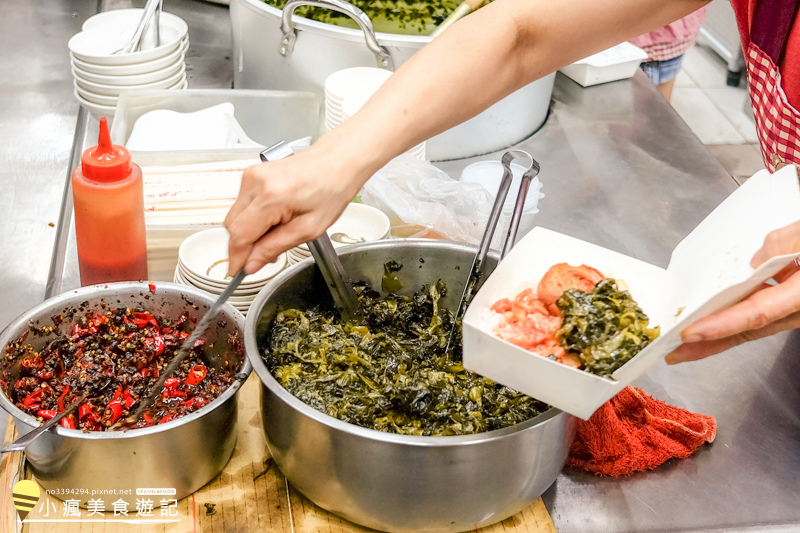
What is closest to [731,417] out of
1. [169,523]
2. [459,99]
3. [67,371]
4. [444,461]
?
[444,461]

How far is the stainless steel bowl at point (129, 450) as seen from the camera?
1081mm

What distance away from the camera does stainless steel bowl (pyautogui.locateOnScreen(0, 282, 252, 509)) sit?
1.08 meters

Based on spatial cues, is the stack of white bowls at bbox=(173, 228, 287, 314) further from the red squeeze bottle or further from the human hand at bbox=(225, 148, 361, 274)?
the human hand at bbox=(225, 148, 361, 274)

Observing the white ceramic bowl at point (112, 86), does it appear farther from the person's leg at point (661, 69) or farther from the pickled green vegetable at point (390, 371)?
the person's leg at point (661, 69)

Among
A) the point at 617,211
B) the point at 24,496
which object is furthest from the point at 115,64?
the point at 617,211

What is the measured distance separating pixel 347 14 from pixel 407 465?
1313mm

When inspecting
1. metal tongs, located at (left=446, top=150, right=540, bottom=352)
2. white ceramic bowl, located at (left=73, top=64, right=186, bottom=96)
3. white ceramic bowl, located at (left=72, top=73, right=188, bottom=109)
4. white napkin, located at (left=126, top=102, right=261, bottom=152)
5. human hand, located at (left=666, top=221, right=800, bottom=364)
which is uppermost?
human hand, located at (left=666, top=221, right=800, bottom=364)

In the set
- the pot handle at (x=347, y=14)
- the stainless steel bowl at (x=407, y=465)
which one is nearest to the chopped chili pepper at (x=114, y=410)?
the stainless steel bowl at (x=407, y=465)

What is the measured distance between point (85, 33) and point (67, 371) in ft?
4.61

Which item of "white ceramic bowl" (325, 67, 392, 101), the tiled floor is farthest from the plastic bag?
the tiled floor

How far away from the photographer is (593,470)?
4.30 ft

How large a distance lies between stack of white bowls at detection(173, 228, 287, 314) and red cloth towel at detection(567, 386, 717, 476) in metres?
0.70

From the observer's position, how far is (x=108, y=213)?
1.41 m

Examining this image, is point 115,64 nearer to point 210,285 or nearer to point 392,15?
point 392,15
